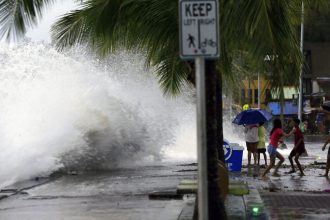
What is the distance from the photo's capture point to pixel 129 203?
11.2 meters

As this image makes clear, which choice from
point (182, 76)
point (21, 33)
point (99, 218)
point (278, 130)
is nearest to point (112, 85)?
point (278, 130)

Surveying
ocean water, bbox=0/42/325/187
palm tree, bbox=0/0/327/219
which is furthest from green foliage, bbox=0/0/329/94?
ocean water, bbox=0/42/325/187

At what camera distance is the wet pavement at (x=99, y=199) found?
1008 cm

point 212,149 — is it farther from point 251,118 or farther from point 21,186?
point 251,118

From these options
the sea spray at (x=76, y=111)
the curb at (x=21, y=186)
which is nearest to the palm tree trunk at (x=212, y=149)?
the curb at (x=21, y=186)

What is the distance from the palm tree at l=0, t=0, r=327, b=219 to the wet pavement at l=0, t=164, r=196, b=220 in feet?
6.32

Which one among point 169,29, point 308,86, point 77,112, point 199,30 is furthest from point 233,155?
point 308,86

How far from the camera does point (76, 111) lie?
20.0 metres

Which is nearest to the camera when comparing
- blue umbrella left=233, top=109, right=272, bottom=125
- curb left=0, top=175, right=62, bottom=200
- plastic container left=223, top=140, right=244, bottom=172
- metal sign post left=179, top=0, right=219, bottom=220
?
metal sign post left=179, top=0, right=219, bottom=220

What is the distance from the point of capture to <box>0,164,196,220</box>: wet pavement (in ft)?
33.1

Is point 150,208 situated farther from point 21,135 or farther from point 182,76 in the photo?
point 21,135

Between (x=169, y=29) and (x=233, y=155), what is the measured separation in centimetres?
893

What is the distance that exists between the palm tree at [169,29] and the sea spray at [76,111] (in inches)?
303

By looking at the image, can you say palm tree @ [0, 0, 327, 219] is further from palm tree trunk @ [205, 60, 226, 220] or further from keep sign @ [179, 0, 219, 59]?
keep sign @ [179, 0, 219, 59]
